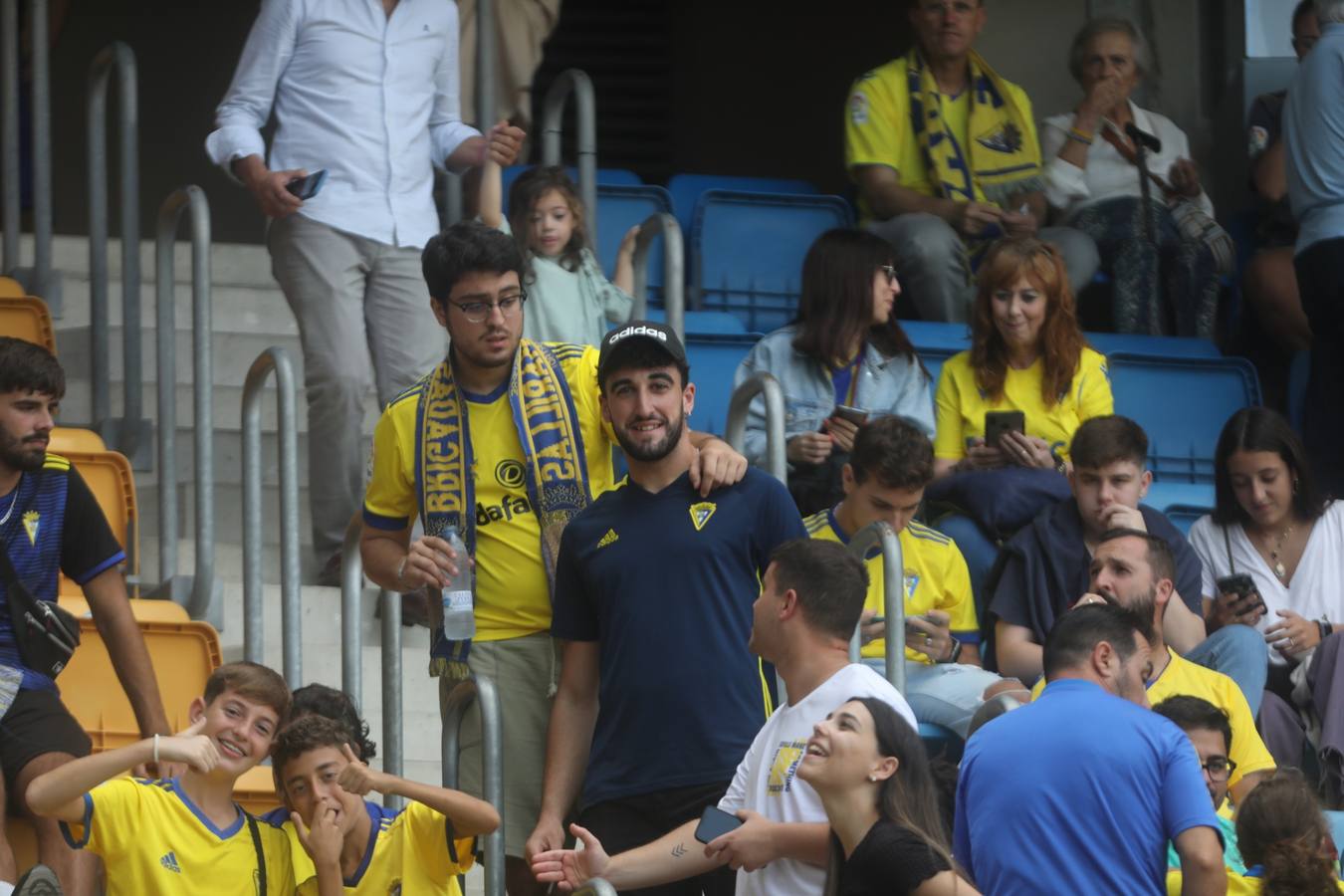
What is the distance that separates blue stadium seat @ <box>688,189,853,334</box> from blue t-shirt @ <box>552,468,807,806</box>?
13.0 feet

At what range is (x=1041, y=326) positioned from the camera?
7.45 meters

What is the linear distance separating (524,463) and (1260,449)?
8.89 feet

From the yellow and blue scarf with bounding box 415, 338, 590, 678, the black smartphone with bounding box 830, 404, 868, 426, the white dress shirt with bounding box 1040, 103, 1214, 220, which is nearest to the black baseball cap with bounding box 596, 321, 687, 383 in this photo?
the yellow and blue scarf with bounding box 415, 338, 590, 678

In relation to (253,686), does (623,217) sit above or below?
above

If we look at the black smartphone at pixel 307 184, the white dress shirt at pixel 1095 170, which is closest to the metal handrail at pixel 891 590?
the black smartphone at pixel 307 184

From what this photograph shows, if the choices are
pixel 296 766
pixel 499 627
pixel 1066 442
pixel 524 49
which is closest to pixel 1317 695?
pixel 1066 442

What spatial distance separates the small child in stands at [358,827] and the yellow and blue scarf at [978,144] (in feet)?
14.4

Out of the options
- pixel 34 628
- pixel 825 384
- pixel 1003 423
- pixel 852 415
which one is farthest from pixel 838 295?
pixel 34 628

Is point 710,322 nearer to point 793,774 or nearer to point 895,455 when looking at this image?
point 895,455

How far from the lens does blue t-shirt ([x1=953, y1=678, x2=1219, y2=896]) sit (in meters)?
4.65

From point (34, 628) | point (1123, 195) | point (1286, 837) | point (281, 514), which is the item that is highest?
point (1123, 195)

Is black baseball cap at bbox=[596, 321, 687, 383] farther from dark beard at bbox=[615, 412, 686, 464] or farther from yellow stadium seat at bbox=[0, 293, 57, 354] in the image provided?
yellow stadium seat at bbox=[0, 293, 57, 354]

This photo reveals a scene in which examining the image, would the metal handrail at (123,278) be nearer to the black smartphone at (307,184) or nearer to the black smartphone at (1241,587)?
the black smartphone at (307,184)

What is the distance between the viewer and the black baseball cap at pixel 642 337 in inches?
201
